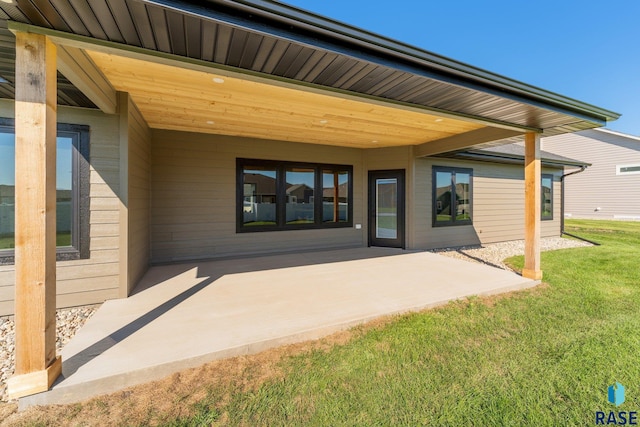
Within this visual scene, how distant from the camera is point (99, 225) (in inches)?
127

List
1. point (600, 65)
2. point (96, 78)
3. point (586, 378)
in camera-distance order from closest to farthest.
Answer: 1. point (586, 378)
2. point (96, 78)
3. point (600, 65)

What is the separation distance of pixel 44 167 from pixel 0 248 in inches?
86.9

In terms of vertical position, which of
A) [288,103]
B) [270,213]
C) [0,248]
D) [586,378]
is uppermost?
[288,103]

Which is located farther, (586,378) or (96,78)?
(96,78)

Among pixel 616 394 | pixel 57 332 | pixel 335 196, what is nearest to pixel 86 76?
pixel 57 332

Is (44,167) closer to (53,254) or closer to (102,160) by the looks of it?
(53,254)

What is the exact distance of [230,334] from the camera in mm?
2406

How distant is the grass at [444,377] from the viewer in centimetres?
166

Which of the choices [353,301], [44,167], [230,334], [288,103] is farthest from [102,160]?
[353,301]

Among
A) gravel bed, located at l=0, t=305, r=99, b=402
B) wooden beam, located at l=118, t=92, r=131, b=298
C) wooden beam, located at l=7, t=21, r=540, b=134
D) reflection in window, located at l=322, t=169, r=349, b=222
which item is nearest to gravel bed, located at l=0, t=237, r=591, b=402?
gravel bed, located at l=0, t=305, r=99, b=402

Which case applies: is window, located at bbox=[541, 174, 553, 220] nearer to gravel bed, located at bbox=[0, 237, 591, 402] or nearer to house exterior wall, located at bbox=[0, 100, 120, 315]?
gravel bed, located at bbox=[0, 237, 591, 402]

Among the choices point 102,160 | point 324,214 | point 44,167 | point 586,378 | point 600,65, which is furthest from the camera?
point 600,65

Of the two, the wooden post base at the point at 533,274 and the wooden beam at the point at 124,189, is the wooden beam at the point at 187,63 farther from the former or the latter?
the wooden post base at the point at 533,274

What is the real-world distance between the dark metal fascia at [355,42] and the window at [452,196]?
12.1 feet
